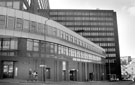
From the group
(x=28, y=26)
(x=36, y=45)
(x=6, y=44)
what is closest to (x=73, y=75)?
(x=36, y=45)

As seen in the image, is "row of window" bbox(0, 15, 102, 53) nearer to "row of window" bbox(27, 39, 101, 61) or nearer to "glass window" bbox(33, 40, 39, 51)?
"glass window" bbox(33, 40, 39, 51)

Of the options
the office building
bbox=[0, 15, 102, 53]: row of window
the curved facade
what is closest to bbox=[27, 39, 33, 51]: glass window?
A: the curved facade

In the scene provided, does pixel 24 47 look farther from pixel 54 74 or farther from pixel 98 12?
pixel 98 12

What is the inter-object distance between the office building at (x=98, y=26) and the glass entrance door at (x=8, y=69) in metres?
74.6

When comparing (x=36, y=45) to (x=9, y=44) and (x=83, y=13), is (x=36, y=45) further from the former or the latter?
(x=83, y=13)

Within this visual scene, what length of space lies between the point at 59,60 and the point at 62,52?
95.5 inches

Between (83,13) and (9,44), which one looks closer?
(9,44)

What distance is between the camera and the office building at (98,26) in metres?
109

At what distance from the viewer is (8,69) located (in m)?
36.0

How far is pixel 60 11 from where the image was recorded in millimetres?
109438

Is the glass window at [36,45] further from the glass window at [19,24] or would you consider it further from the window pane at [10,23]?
the window pane at [10,23]

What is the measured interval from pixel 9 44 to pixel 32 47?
454cm

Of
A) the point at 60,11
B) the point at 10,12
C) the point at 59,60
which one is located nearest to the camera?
the point at 10,12

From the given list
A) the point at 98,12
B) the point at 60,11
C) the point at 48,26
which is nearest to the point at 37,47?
the point at 48,26
